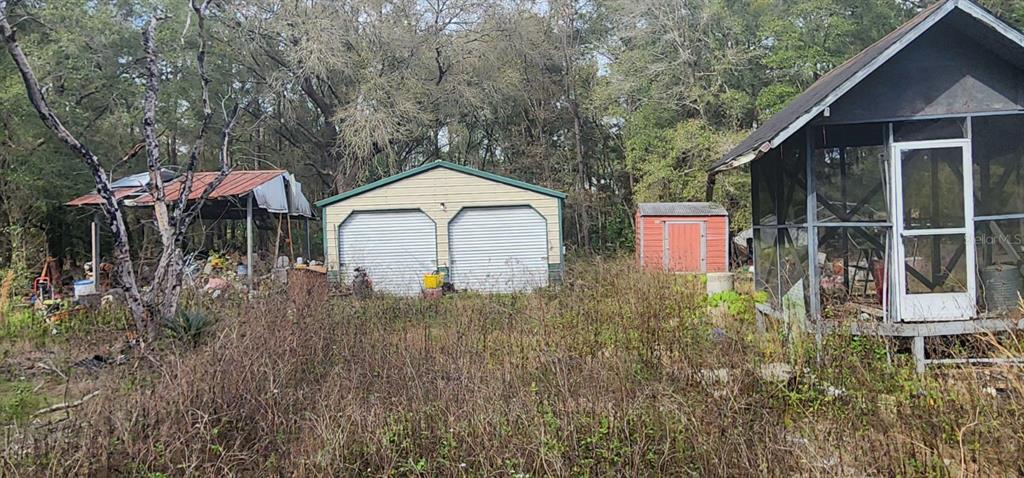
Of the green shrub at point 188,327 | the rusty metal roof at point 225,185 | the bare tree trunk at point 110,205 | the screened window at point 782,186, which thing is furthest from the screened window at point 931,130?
the rusty metal roof at point 225,185

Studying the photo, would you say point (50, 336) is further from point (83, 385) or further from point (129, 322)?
point (83, 385)

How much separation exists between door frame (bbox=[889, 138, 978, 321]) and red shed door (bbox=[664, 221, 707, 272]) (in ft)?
39.5

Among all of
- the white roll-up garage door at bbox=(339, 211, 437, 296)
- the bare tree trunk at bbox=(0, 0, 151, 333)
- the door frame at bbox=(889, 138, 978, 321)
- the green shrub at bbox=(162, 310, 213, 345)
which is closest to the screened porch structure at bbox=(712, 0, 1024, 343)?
the door frame at bbox=(889, 138, 978, 321)

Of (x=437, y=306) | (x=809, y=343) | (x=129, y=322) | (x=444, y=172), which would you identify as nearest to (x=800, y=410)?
(x=809, y=343)

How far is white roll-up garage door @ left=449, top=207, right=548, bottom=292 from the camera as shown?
49.1ft

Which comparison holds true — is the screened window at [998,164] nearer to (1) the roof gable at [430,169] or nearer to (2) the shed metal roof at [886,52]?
(2) the shed metal roof at [886,52]

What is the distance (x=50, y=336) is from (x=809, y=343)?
9.60 metres

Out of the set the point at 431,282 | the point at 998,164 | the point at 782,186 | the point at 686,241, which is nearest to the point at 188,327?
the point at 782,186

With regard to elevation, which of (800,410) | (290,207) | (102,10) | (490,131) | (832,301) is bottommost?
(800,410)

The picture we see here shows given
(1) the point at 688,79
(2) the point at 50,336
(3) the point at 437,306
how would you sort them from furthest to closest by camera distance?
(1) the point at 688,79
(3) the point at 437,306
(2) the point at 50,336

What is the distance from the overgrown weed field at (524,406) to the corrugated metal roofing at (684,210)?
40.8 ft

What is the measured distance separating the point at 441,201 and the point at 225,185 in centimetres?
518

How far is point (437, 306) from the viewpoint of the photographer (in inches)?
387

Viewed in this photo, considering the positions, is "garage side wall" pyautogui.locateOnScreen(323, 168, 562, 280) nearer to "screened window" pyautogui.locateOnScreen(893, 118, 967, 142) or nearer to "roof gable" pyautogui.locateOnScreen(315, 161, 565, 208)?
"roof gable" pyautogui.locateOnScreen(315, 161, 565, 208)
